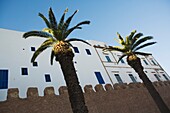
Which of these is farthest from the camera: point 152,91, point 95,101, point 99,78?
point 99,78

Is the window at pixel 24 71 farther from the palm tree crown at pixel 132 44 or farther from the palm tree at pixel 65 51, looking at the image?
the palm tree crown at pixel 132 44

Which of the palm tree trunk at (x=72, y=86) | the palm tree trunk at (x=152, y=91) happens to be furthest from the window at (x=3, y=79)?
the palm tree trunk at (x=152, y=91)

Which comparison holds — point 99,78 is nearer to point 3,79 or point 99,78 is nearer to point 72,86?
point 3,79

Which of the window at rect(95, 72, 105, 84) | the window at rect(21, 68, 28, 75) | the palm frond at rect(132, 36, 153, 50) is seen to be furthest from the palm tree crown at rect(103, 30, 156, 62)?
the window at rect(21, 68, 28, 75)

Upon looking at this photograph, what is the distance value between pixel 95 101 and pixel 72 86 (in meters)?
4.73

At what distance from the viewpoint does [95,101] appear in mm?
12602

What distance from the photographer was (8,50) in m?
16.4

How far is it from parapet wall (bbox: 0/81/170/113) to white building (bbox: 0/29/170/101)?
4.25 metres

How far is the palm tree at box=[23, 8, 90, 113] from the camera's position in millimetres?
8312

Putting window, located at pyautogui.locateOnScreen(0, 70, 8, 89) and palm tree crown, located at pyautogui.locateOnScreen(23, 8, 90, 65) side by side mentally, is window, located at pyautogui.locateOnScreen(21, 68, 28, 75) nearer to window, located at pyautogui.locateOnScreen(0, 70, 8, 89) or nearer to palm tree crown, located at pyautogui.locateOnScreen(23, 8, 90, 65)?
window, located at pyautogui.locateOnScreen(0, 70, 8, 89)

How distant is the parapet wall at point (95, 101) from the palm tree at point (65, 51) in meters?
2.64

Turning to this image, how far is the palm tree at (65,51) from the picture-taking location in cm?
831

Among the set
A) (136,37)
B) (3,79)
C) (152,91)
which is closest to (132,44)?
(136,37)

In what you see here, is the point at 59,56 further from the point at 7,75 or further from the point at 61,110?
the point at 7,75
